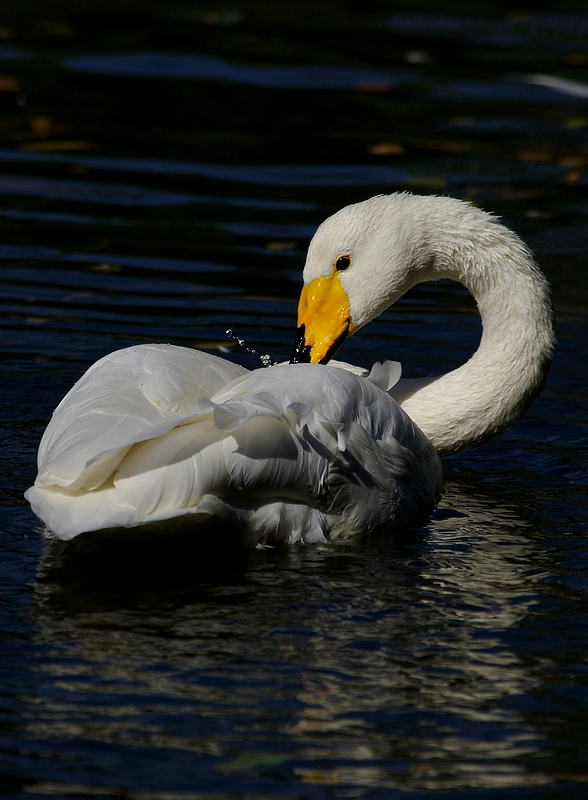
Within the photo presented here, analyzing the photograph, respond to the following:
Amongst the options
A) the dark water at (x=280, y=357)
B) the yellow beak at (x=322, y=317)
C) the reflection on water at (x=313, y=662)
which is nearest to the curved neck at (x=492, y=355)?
the dark water at (x=280, y=357)

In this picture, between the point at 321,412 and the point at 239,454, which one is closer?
the point at 239,454

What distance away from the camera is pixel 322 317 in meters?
6.57

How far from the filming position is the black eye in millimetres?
6508

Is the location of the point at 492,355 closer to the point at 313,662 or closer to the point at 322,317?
the point at 322,317

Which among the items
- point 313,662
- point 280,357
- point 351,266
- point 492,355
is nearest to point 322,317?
point 351,266

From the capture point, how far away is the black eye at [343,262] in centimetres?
651

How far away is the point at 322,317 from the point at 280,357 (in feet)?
4.82

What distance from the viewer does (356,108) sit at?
46.0ft

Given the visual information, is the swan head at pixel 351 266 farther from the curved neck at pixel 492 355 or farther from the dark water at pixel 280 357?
the dark water at pixel 280 357

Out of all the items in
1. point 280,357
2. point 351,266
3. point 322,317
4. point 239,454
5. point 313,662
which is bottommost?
point 313,662

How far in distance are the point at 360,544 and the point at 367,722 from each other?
154cm

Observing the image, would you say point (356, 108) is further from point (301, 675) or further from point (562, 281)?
point (301, 675)

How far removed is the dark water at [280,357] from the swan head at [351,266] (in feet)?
3.22

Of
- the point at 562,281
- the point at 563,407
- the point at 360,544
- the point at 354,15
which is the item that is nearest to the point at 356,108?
the point at 354,15
